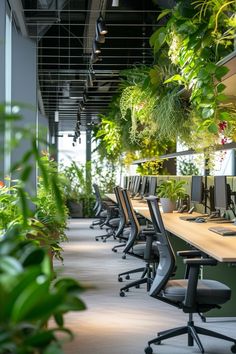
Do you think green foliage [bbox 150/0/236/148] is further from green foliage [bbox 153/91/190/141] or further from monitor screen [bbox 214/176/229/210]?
green foliage [bbox 153/91/190/141]

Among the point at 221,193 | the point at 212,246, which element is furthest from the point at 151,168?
the point at 212,246

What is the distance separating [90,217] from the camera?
20.7 m

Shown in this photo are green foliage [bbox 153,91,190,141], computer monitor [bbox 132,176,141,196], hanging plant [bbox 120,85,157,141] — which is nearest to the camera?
green foliage [bbox 153,91,190,141]

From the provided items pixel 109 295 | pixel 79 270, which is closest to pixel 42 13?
pixel 79 270

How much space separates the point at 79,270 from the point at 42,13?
129 inches

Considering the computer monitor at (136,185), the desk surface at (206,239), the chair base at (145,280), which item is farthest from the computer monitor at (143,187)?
the desk surface at (206,239)

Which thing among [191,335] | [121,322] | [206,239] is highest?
[206,239]

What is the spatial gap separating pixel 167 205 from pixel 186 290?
14.4 ft

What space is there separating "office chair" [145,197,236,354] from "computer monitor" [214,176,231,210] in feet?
5.75

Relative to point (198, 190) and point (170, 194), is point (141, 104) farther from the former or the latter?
point (198, 190)

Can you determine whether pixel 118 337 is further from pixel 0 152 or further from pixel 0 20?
pixel 0 152

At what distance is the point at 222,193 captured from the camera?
21.9 ft

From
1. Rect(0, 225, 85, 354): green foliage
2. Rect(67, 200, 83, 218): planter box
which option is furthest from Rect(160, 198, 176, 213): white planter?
Rect(67, 200, 83, 218): planter box

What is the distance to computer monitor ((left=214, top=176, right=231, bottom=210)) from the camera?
21.5 feet
